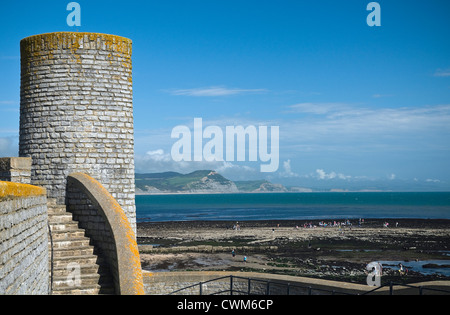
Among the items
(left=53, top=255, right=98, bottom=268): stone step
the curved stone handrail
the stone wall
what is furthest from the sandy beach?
the stone wall

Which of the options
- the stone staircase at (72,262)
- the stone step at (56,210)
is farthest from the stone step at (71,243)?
the stone step at (56,210)

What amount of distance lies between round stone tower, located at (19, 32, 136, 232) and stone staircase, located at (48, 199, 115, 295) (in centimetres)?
71

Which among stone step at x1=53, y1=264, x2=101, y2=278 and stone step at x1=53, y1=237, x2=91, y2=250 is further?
stone step at x1=53, y1=237, x2=91, y2=250

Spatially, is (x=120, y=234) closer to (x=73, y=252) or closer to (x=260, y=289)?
(x=73, y=252)

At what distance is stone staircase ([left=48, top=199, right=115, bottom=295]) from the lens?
11533mm

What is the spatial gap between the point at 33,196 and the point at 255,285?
654 centimetres

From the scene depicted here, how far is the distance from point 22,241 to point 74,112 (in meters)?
5.91

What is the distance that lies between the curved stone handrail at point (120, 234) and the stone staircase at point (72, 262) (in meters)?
0.58

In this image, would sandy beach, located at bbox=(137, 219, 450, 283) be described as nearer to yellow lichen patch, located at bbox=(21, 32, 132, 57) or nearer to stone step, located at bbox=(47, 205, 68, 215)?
stone step, located at bbox=(47, 205, 68, 215)

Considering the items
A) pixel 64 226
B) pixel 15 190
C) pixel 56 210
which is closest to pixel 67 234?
pixel 64 226

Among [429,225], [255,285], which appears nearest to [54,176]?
[255,285]

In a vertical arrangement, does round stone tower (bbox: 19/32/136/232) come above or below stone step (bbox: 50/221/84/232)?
above

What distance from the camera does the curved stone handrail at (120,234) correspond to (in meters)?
10.6
